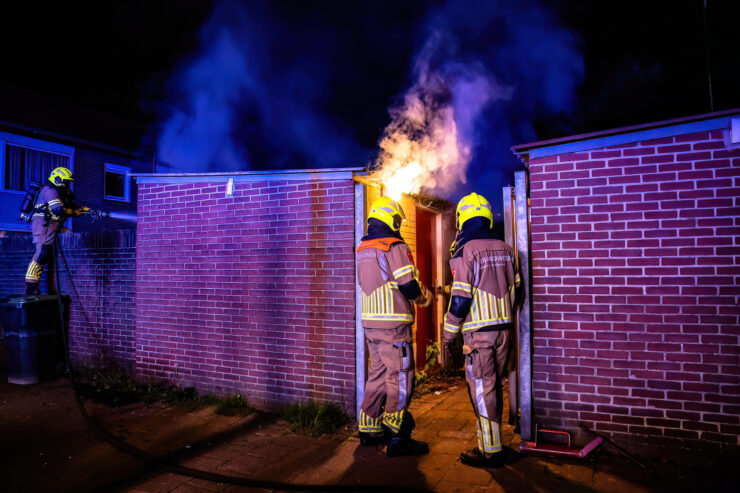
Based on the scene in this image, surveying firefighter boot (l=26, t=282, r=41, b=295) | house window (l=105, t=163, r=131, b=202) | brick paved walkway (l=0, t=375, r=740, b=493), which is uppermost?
Answer: house window (l=105, t=163, r=131, b=202)

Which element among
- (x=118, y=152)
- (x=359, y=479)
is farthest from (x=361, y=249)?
(x=118, y=152)

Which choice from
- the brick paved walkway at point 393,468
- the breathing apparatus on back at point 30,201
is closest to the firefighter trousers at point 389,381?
the brick paved walkway at point 393,468

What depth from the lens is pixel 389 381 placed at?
13.7ft

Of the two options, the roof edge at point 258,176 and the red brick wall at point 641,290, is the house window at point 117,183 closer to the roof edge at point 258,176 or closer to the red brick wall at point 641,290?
the roof edge at point 258,176

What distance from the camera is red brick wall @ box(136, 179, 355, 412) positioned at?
5160mm

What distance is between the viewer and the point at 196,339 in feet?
19.9

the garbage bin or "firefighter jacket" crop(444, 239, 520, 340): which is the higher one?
"firefighter jacket" crop(444, 239, 520, 340)

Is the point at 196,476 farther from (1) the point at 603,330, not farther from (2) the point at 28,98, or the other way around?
(2) the point at 28,98

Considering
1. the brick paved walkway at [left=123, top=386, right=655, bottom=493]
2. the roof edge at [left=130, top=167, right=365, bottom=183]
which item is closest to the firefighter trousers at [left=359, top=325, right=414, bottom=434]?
the brick paved walkway at [left=123, top=386, right=655, bottom=493]

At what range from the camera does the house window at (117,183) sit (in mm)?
17750

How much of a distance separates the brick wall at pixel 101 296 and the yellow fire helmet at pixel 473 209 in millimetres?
5381

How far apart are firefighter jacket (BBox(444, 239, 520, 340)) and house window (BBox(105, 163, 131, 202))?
1797cm

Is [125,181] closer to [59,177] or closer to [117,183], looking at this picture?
[117,183]

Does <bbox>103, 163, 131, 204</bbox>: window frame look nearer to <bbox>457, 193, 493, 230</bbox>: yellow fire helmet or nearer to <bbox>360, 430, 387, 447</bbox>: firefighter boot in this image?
<bbox>360, 430, 387, 447</bbox>: firefighter boot
